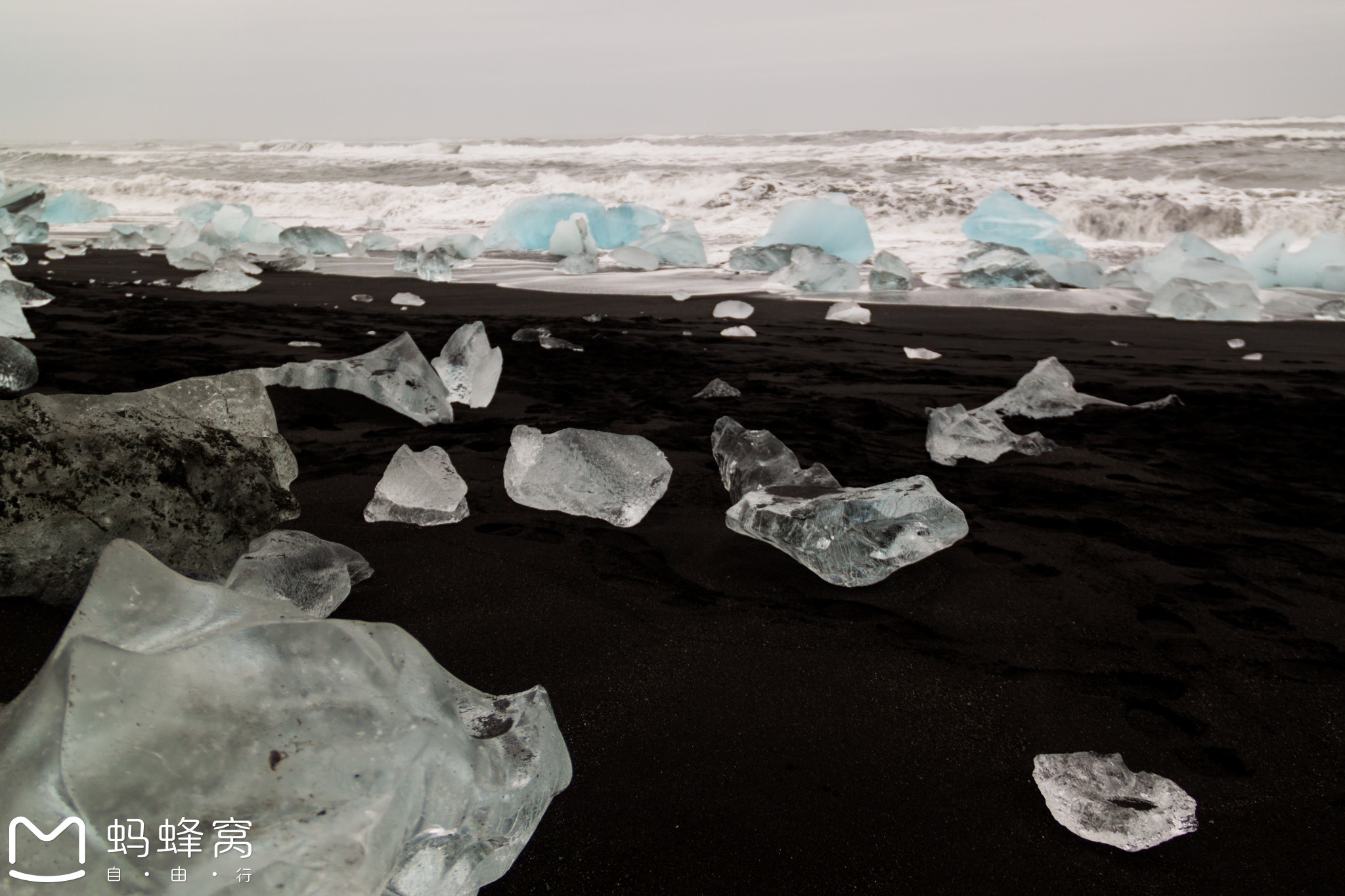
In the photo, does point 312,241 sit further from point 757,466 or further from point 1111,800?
point 1111,800

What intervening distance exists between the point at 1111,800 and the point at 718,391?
1.85 m

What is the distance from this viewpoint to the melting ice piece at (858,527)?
1443mm

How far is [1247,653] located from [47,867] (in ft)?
4.91

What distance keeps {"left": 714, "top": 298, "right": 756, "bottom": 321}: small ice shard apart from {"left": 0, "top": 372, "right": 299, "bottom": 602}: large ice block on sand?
305 cm

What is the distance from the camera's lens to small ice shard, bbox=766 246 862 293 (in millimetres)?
5402

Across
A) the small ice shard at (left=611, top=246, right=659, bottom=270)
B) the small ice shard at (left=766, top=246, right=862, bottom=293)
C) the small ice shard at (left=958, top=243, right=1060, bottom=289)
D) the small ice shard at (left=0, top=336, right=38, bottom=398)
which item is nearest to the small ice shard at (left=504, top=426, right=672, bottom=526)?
the small ice shard at (left=0, top=336, right=38, bottom=398)

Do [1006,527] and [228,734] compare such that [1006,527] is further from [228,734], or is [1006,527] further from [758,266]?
[758,266]

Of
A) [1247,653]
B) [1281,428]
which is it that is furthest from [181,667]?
[1281,428]

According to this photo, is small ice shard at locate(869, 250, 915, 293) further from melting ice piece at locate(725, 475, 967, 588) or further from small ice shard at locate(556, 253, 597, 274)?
melting ice piece at locate(725, 475, 967, 588)

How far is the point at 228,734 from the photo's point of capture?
2.31 feet

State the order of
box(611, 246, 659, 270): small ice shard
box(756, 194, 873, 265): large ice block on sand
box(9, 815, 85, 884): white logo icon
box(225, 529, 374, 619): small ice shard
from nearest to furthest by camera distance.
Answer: box(9, 815, 85, 884): white logo icon < box(225, 529, 374, 619): small ice shard < box(611, 246, 659, 270): small ice shard < box(756, 194, 873, 265): large ice block on sand

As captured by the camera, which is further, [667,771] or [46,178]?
[46,178]

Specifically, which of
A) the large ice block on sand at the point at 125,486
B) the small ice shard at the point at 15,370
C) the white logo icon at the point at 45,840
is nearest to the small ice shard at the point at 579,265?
the small ice shard at the point at 15,370

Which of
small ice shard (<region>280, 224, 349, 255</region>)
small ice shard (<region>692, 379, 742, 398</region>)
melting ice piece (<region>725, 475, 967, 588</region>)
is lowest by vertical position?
small ice shard (<region>692, 379, 742, 398</region>)
